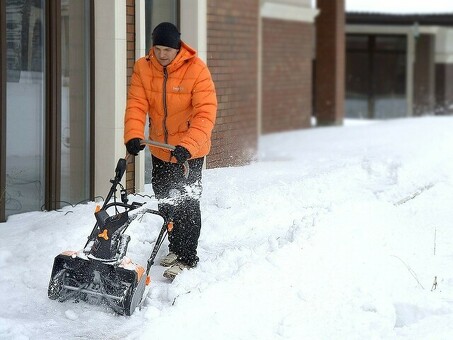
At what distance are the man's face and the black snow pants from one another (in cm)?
73

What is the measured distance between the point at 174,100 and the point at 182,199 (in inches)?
27.3

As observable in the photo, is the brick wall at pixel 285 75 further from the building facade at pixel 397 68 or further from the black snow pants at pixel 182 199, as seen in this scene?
the black snow pants at pixel 182 199

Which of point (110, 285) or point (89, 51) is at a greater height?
point (89, 51)

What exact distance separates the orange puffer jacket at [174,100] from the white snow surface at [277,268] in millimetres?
708

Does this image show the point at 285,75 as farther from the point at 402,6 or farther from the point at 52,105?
the point at 402,6

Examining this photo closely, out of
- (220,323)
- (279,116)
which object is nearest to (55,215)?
(220,323)

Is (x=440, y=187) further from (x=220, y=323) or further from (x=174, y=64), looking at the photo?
(x=220, y=323)

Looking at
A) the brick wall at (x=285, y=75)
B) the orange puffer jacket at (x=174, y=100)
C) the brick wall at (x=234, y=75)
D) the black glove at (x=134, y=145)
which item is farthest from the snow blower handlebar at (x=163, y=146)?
the brick wall at (x=285, y=75)

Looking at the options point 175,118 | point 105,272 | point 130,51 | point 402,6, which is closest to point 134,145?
point 175,118

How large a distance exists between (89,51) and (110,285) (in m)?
3.83

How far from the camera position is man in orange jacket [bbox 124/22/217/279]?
6594mm

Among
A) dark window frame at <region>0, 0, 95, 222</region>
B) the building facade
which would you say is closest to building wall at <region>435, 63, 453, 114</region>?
the building facade

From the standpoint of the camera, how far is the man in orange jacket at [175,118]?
6594 millimetres

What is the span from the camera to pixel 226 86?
12250 millimetres
